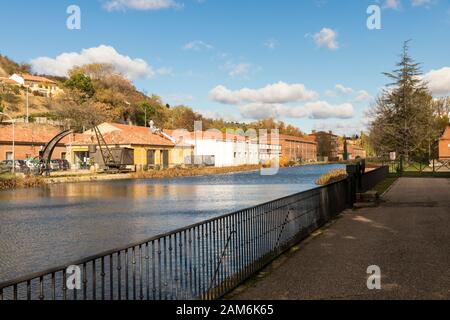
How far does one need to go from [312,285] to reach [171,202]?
18714 mm

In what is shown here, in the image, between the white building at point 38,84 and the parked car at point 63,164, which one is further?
the white building at point 38,84

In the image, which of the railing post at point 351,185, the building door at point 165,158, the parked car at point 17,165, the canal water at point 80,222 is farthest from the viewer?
the building door at point 165,158

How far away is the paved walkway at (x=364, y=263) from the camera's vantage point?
23.2 ft

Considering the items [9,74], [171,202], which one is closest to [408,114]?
[171,202]

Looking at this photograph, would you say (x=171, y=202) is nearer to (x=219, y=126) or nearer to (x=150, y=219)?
(x=150, y=219)

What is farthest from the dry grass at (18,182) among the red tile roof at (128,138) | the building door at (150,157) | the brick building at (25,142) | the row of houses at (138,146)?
the building door at (150,157)

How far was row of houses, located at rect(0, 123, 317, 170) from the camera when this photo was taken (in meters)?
63.4

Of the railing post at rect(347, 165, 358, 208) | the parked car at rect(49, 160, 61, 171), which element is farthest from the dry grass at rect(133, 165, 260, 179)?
the railing post at rect(347, 165, 358, 208)

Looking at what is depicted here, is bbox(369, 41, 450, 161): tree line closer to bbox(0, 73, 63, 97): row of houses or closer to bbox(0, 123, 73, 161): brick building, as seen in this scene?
bbox(0, 123, 73, 161): brick building

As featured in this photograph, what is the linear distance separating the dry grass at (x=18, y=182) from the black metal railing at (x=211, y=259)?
102 ft

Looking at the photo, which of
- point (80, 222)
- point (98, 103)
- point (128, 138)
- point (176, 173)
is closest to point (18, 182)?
point (176, 173)

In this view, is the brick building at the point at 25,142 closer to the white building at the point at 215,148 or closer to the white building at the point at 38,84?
the white building at the point at 215,148

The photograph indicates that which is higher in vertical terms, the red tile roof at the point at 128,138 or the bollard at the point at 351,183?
the red tile roof at the point at 128,138

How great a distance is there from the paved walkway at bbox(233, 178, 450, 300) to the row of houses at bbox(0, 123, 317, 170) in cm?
4984
